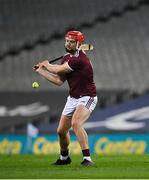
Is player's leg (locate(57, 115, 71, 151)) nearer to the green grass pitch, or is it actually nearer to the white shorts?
the white shorts

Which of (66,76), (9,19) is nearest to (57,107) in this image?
(9,19)

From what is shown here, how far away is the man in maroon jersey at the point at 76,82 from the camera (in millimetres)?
12281

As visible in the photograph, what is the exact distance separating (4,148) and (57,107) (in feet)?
11.5

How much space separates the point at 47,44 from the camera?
31.3 metres

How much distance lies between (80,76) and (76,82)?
12 cm

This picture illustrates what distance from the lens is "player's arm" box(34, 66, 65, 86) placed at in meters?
12.6

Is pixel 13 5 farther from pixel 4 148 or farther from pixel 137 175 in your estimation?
pixel 137 175

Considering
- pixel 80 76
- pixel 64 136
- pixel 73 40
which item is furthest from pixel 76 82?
pixel 64 136

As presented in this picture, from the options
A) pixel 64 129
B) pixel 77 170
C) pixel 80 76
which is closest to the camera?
pixel 77 170

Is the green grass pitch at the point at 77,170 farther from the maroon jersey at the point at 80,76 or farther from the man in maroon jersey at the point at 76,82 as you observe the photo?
the maroon jersey at the point at 80,76

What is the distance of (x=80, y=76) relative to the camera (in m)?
12.4

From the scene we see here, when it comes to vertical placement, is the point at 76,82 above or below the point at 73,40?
below

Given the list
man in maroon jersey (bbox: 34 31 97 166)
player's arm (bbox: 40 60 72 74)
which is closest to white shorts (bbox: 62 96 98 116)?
man in maroon jersey (bbox: 34 31 97 166)

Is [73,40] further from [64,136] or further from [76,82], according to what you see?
[64,136]
